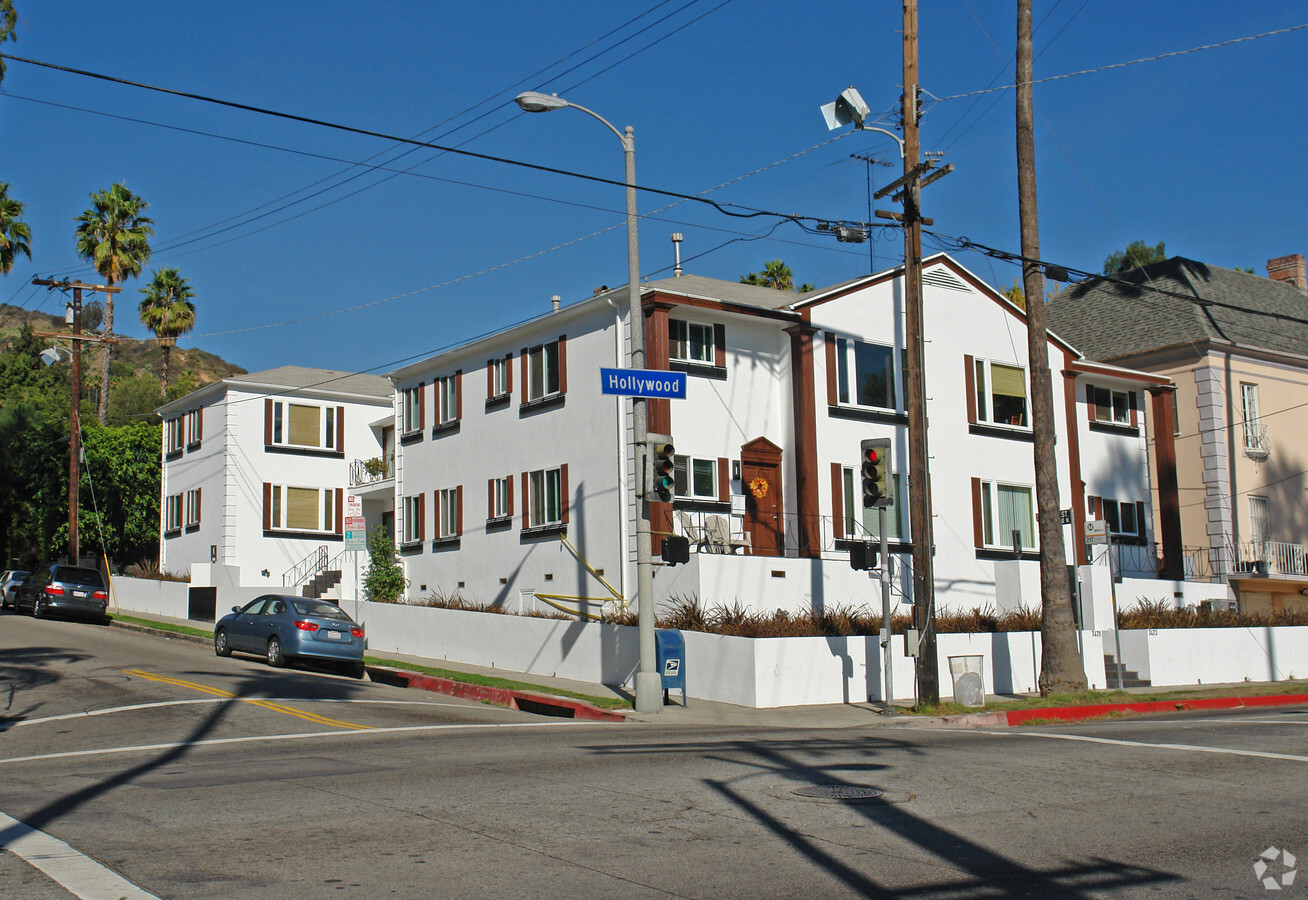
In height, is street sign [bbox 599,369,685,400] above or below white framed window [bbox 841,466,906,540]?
above

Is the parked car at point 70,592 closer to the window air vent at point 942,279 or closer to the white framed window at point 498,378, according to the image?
the white framed window at point 498,378

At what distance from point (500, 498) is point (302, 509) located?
45.3 feet

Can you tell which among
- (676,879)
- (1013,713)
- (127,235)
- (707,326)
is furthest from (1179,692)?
(127,235)

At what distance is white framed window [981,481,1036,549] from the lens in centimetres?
3186

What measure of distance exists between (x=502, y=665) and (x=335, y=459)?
19268 millimetres

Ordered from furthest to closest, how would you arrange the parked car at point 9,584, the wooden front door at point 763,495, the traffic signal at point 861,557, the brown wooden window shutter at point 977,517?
1. the parked car at point 9,584
2. the brown wooden window shutter at point 977,517
3. the wooden front door at point 763,495
4. the traffic signal at point 861,557

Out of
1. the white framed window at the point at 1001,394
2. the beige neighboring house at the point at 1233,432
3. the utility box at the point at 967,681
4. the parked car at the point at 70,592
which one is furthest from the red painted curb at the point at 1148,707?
the parked car at the point at 70,592

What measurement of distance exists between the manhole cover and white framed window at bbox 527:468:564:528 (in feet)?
64.2

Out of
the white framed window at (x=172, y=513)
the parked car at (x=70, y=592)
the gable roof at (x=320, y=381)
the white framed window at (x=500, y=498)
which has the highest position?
the gable roof at (x=320, y=381)

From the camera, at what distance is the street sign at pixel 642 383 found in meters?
19.3

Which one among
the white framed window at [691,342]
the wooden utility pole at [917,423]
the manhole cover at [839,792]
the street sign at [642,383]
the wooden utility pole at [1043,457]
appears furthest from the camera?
the white framed window at [691,342]

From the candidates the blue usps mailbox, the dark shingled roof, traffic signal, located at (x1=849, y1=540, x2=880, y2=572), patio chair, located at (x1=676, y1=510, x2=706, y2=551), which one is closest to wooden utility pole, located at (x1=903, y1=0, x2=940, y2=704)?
traffic signal, located at (x1=849, y1=540, x2=880, y2=572)

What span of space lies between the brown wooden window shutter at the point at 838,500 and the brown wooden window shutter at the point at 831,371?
165 cm

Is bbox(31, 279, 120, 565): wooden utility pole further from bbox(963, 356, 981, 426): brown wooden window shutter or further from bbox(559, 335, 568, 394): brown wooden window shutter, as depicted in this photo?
bbox(963, 356, 981, 426): brown wooden window shutter
